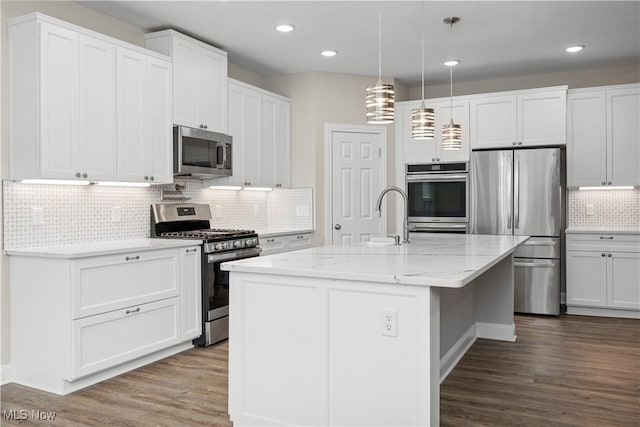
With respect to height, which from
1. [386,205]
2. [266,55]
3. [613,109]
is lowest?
[386,205]

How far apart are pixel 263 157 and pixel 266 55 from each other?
1.08 metres

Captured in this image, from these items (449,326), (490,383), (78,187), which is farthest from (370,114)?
(78,187)

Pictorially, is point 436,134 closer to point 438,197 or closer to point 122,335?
point 438,197

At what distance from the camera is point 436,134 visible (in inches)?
243

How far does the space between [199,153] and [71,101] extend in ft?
4.23

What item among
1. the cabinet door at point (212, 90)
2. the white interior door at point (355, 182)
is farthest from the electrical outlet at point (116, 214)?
the white interior door at point (355, 182)

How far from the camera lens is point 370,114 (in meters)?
2.89

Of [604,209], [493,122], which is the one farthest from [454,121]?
[604,209]

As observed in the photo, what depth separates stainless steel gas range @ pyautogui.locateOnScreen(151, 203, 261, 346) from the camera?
434cm

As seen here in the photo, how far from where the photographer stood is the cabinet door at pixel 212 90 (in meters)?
4.77

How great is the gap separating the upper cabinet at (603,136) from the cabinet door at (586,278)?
0.80 m

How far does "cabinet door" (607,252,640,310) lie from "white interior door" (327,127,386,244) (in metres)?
2.48

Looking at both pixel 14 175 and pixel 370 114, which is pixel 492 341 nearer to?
pixel 370 114
